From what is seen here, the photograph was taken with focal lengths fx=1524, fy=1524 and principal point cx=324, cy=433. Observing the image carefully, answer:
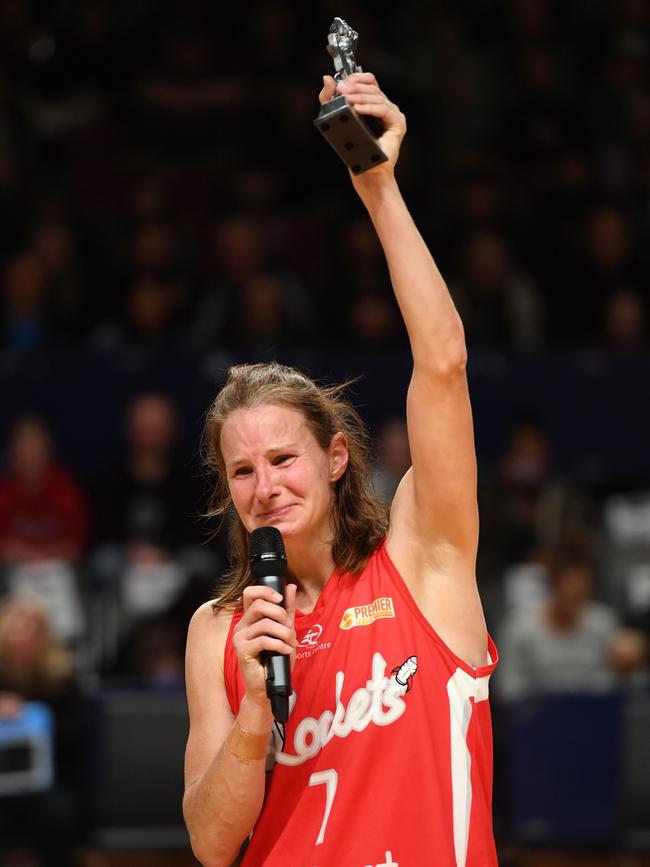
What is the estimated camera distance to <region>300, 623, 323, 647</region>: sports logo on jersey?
9.21 ft

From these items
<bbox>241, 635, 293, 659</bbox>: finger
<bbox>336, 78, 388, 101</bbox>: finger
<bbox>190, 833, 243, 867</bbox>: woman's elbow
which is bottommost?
<bbox>190, 833, 243, 867</bbox>: woman's elbow

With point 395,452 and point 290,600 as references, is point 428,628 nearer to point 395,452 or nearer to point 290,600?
point 290,600

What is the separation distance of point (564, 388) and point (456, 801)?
6.70 metres

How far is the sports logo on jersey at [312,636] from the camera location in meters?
2.81

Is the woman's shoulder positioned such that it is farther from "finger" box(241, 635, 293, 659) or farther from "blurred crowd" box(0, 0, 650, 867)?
"blurred crowd" box(0, 0, 650, 867)

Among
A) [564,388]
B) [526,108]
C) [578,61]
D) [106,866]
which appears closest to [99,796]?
[106,866]

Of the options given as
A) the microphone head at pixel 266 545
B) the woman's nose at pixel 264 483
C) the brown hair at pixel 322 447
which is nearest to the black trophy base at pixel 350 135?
the brown hair at pixel 322 447

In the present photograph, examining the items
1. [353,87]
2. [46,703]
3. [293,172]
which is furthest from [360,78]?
[293,172]

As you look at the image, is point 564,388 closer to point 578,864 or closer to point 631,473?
point 631,473

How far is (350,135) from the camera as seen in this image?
8.88 feet

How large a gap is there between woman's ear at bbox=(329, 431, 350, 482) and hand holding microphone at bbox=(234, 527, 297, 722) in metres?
0.36

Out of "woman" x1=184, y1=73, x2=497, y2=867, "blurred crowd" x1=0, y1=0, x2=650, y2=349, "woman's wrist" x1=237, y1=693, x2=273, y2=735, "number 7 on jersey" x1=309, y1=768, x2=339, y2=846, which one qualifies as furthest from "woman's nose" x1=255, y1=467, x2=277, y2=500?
"blurred crowd" x1=0, y1=0, x2=650, y2=349

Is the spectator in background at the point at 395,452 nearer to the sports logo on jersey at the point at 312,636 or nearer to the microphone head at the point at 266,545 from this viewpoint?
the sports logo on jersey at the point at 312,636

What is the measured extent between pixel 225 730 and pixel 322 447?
0.56 m
